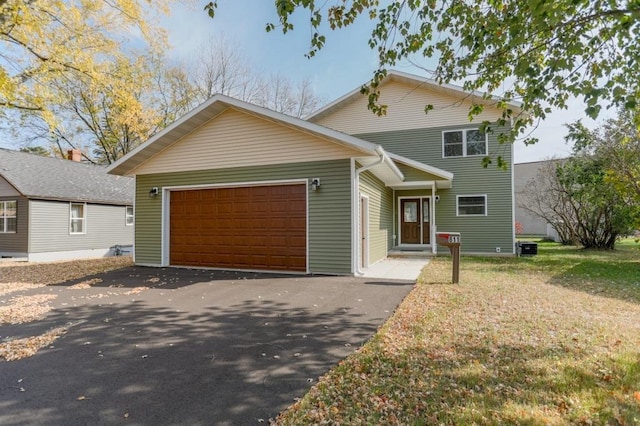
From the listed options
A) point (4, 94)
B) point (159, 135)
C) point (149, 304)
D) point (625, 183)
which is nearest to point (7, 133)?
point (4, 94)

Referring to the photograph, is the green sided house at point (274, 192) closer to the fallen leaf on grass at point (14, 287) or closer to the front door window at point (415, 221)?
the front door window at point (415, 221)

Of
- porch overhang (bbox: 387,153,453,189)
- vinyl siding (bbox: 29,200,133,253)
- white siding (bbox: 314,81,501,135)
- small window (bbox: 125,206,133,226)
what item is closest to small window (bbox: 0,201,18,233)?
vinyl siding (bbox: 29,200,133,253)

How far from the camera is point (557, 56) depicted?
3916 millimetres

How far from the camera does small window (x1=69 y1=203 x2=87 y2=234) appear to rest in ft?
48.9

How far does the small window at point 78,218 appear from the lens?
1489 centimetres

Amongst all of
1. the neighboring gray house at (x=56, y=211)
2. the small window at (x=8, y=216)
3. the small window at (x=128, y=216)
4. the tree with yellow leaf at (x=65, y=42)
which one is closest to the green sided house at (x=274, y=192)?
the tree with yellow leaf at (x=65, y=42)

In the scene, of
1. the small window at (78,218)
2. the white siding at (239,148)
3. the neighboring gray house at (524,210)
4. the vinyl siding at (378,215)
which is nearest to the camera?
the white siding at (239,148)

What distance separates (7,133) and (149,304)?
76.0ft

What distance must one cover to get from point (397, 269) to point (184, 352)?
22.3 feet

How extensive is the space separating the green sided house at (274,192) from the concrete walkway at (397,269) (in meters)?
0.32

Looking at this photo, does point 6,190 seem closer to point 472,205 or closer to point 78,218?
point 78,218

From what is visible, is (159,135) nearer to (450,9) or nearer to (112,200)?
(450,9)

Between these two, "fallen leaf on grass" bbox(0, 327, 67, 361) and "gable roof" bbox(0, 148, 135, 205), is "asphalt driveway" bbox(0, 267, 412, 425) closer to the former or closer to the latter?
"fallen leaf on grass" bbox(0, 327, 67, 361)

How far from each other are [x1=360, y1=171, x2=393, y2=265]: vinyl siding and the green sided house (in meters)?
0.04
